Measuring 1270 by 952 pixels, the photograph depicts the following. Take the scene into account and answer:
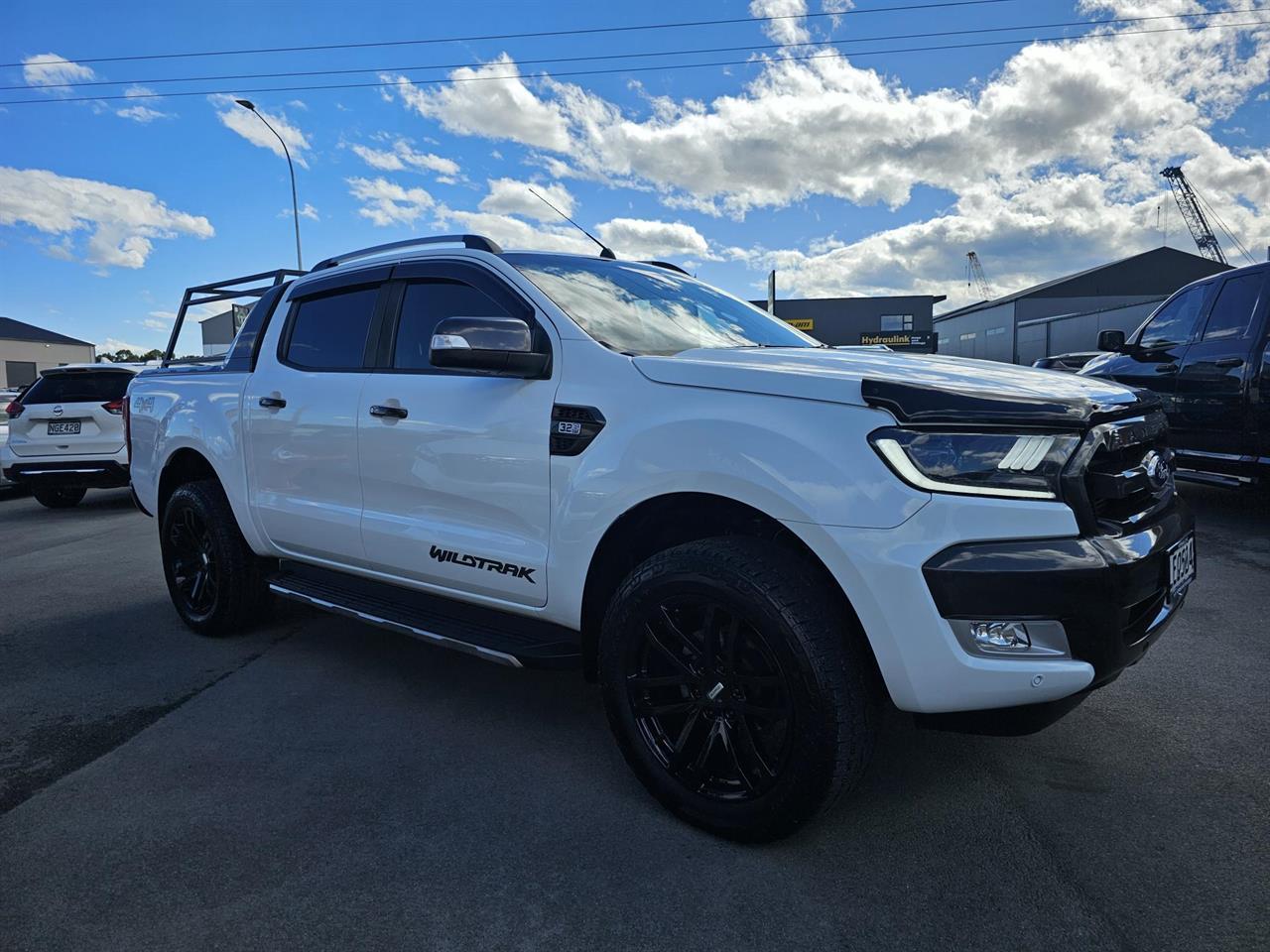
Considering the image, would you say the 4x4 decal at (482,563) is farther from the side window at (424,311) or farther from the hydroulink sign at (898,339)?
the hydroulink sign at (898,339)

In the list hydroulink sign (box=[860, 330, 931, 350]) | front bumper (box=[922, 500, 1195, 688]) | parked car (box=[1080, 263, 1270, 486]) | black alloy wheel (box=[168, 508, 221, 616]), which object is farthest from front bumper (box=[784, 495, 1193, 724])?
hydroulink sign (box=[860, 330, 931, 350])

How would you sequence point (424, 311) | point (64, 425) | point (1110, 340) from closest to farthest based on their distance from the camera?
point (424, 311), point (1110, 340), point (64, 425)

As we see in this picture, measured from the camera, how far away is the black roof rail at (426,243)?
11.0 ft

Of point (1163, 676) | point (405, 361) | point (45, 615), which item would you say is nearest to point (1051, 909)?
point (1163, 676)

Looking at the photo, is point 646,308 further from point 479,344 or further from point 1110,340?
point 1110,340

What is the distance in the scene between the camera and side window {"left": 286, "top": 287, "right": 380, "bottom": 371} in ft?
12.0

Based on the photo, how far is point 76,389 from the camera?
31.4 ft

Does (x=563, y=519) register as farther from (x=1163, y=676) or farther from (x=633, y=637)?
(x=1163, y=676)

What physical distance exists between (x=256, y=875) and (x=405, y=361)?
195 cm

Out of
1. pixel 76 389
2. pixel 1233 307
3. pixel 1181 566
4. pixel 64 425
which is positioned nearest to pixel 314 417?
pixel 1181 566

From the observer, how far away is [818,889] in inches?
83.6

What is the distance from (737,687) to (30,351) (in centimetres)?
7799

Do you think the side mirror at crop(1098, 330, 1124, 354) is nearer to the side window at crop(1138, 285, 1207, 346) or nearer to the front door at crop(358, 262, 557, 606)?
the side window at crop(1138, 285, 1207, 346)

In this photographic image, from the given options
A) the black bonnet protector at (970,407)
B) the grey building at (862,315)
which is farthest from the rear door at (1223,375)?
the grey building at (862,315)
